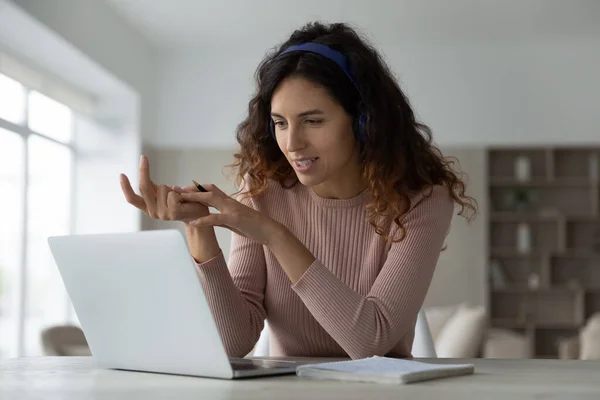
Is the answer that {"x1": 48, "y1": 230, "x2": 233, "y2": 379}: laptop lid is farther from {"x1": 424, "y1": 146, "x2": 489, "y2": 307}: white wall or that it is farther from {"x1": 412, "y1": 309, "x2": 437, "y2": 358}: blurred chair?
{"x1": 424, "y1": 146, "x2": 489, "y2": 307}: white wall

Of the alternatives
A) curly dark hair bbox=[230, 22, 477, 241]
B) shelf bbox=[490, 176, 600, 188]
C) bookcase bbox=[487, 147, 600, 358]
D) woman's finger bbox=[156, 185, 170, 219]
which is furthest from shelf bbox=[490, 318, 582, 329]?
woman's finger bbox=[156, 185, 170, 219]

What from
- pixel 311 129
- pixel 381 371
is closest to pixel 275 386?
pixel 381 371

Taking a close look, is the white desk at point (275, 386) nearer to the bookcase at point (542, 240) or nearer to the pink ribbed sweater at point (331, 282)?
the pink ribbed sweater at point (331, 282)

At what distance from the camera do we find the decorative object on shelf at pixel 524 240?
24.7 feet

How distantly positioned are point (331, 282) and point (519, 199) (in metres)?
6.37

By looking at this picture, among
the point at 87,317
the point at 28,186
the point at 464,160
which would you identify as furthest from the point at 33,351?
the point at 87,317

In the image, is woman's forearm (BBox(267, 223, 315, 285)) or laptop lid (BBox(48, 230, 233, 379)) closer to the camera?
laptop lid (BBox(48, 230, 233, 379))

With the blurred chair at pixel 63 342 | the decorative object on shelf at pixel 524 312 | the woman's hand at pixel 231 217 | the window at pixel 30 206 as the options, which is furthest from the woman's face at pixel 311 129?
the decorative object on shelf at pixel 524 312

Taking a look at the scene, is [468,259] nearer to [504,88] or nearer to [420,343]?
[504,88]

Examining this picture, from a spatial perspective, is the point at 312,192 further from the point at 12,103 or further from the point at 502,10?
the point at 502,10

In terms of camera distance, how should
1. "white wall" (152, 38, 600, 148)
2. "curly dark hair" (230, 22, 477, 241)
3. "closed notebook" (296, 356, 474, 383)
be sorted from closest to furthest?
"closed notebook" (296, 356, 474, 383) < "curly dark hair" (230, 22, 477, 241) < "white wall" (152, 38, 600, 148)

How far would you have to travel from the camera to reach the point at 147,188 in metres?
1.48

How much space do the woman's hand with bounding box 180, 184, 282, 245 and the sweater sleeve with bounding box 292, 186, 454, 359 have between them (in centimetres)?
11

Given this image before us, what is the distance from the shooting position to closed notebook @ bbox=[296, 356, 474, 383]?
3.97 ft
